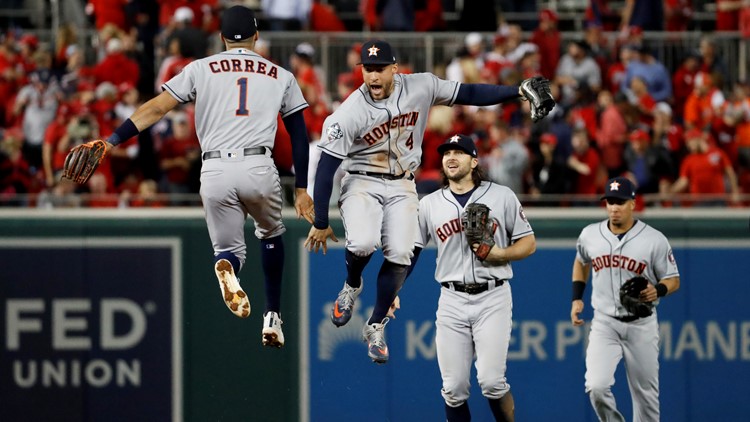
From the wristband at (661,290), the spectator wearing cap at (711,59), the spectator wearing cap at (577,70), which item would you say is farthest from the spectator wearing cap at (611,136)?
the wristband at (661,290)

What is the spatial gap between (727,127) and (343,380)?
252 inches

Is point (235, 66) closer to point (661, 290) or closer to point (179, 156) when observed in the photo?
point (661, 290)

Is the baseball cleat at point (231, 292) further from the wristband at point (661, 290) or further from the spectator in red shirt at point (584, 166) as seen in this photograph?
the spectator in red shirt at point (584, 166)

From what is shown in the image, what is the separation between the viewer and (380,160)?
9.97 metres

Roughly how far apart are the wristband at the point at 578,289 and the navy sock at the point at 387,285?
2.23 meters

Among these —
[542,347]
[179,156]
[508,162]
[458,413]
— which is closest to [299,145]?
[458,413]

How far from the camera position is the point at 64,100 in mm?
16125

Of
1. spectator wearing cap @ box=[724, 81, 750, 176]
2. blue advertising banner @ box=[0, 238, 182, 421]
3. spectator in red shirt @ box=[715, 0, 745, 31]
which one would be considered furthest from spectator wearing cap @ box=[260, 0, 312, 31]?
blue advertising banner @ box=[0, 238, 182, 421]

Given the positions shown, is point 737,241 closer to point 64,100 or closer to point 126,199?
point 126,199

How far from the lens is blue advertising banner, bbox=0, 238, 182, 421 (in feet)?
41.5

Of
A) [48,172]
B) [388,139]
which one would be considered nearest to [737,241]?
[388,139]

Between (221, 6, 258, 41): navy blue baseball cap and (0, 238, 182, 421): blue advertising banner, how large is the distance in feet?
12.0

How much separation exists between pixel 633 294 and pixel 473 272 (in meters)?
1.60

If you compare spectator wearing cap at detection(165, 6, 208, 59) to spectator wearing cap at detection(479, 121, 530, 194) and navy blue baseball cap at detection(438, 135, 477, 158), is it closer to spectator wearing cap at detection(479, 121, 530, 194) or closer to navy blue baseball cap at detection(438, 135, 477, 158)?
spectator wearing cap at detection(479, 121, 530, 194)
